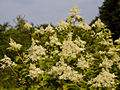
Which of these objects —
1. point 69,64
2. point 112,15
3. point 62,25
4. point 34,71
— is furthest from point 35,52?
point 112,15

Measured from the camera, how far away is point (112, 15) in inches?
668

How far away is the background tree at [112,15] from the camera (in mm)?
16578

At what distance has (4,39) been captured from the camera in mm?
10227

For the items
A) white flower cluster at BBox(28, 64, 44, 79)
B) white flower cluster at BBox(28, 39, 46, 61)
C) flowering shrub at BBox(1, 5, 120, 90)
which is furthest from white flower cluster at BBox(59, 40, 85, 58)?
white flower cluster at BBox(28, 64, 44, 79)

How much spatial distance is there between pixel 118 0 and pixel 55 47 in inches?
514

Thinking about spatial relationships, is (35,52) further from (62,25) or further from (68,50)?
(62,25)

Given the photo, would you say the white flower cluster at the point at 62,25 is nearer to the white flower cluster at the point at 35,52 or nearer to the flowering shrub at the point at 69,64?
the flowering shrub at the point at 69,64

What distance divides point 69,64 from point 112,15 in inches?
494

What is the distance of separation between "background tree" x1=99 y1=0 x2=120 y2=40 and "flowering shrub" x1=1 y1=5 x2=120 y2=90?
8.82 meters

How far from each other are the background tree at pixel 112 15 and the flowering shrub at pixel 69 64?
8.82m

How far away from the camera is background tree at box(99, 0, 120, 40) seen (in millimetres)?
16578

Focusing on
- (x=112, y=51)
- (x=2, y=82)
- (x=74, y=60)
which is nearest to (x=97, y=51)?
(x=112, y=51)

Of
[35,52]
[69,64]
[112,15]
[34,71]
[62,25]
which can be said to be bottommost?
[34,71]

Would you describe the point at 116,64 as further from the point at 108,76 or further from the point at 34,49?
the point at 34,49
